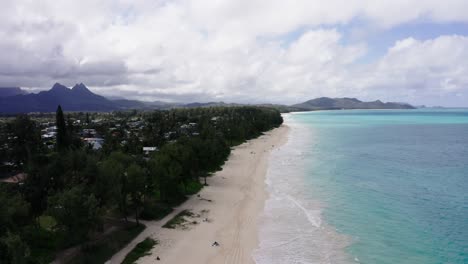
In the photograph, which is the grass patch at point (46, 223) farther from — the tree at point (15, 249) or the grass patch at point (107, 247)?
the tree at point (15, 249)

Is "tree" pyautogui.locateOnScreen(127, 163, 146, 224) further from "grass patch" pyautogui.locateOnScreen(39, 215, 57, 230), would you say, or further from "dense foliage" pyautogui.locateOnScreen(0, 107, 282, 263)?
"grass patch" pyautogui.locateOnScreen(39, 215, 57, 230)

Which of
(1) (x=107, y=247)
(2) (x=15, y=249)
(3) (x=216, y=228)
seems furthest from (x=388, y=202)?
(2) (x=15, y=249)

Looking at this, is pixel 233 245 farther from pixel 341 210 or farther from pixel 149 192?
pixel 341 210

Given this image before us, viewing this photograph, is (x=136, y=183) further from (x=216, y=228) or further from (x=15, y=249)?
(x=15, y=249)

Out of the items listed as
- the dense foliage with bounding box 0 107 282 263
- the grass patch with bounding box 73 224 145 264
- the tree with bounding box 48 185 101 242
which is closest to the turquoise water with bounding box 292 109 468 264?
the grass patch with bounding box 73 224 145 264

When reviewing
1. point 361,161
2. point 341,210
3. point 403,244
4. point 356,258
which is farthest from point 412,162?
point 356,258

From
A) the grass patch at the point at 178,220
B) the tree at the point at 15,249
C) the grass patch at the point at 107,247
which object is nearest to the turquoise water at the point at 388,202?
the grass patch at the point at 178,220
